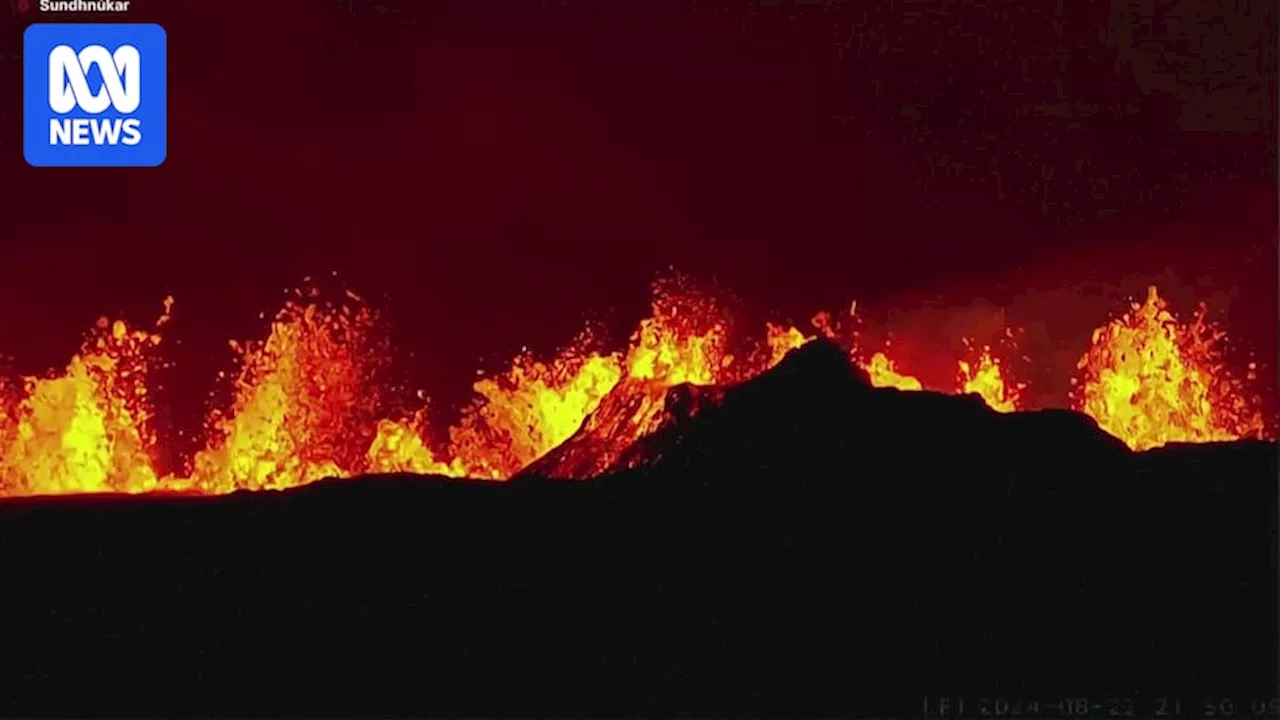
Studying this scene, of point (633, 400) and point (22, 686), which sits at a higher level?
point (633, 400)

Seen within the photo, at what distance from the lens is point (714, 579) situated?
110 feet

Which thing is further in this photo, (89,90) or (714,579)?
(714,579)

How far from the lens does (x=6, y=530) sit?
35781mm

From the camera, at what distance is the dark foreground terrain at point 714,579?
96.9 ft

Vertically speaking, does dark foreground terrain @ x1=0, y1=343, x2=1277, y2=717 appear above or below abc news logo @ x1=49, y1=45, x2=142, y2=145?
below

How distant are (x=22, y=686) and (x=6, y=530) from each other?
782 cm

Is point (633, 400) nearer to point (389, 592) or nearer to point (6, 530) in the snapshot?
point (389, 592)

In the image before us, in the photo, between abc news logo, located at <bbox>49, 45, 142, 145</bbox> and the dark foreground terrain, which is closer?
abc news logo, located at <bbox>49, 45, 142, 145</bbox>

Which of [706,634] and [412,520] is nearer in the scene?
[706,634]

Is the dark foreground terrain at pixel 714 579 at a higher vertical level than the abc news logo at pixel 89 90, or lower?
lower

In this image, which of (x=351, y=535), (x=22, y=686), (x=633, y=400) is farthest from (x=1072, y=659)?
(x=22, y=686)

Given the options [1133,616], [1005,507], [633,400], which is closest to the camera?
[1133,616]

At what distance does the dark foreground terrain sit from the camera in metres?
29.5

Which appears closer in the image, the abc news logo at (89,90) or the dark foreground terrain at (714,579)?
the abc news logo at (89,90)
